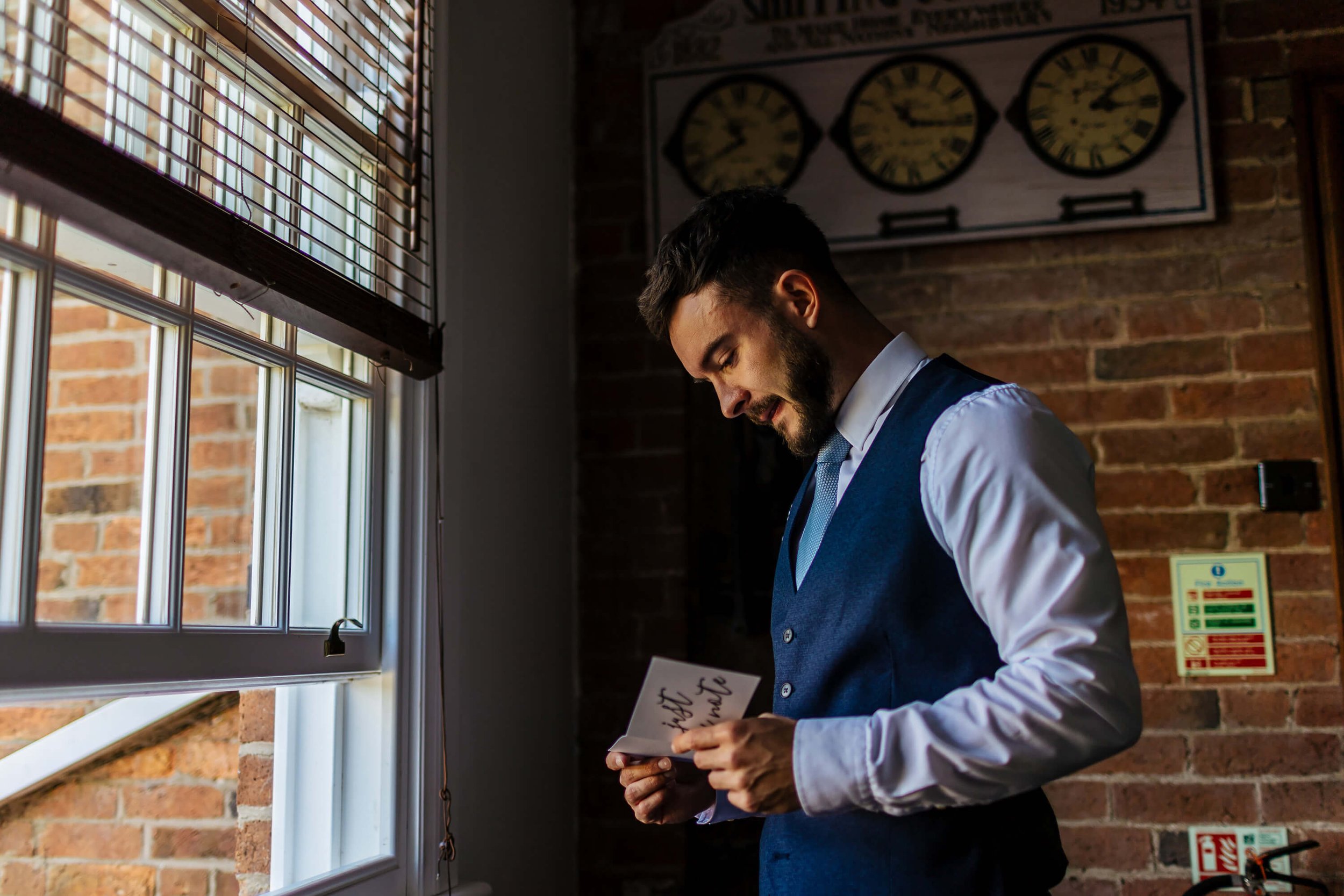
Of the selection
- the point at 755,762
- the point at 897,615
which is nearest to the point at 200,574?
the point at 755,762

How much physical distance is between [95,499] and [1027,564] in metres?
1.12

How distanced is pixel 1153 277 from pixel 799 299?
54.1 inches

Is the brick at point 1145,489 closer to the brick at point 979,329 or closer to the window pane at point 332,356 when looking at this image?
the brick at point 979,329

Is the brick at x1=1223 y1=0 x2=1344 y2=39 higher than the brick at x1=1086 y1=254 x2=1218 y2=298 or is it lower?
higher

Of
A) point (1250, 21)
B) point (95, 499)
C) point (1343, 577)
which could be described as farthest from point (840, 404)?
point (1250, 21)

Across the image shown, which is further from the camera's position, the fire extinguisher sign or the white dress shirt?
the fire extinguisher sign

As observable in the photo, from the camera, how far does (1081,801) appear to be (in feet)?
7.86

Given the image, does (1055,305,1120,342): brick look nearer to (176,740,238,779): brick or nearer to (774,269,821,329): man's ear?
(774,269,821,329): man's ear

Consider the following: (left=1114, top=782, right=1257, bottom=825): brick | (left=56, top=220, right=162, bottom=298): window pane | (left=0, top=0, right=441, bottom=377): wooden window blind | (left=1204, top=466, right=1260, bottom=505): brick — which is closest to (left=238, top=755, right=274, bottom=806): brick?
(left=0, top=0, right=441, bottom=377): wooden window blind

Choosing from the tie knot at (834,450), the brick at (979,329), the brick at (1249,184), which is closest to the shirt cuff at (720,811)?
the tie knot at (834,450)

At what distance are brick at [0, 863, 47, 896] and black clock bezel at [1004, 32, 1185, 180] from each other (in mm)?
2339

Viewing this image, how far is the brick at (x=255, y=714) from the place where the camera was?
5.62ft

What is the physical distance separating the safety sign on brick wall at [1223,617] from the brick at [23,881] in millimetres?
2104

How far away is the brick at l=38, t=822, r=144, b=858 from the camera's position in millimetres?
1585
